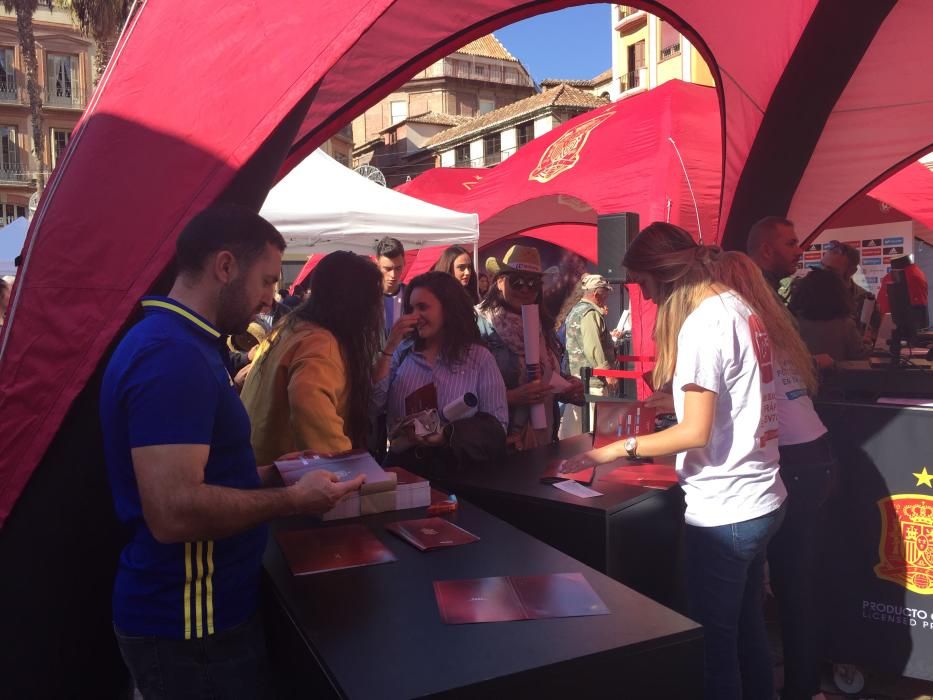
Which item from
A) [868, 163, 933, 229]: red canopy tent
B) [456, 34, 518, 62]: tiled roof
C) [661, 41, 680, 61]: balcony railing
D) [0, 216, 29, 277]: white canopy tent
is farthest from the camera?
[456, 34, 518, 62]: tiled roof

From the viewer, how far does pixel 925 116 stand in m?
5.63

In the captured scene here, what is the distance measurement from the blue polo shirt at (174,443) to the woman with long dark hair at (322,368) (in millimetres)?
670

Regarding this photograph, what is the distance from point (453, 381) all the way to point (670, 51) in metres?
32.7

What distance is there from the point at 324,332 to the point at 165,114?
0.79 m

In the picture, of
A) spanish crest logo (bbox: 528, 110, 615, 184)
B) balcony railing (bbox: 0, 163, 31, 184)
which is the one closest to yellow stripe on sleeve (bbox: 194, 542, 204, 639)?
spanish crest logo (bbox: 528, 110, 615, 184)

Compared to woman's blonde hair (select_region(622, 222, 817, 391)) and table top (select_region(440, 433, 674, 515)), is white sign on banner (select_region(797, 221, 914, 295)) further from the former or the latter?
woman's blonde hair (select_region(622, 222, 817, 391))

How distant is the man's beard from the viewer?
1.57 m

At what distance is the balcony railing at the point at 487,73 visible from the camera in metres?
58.8

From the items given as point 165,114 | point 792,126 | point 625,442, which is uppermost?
point 792,126

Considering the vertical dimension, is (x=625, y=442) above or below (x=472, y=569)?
above

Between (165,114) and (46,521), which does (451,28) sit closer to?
(165,114)

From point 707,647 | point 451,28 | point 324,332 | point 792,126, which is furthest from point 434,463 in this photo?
point 792,126

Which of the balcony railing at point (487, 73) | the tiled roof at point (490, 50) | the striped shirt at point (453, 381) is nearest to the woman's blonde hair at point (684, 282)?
the striped shirt at point (453, 381)

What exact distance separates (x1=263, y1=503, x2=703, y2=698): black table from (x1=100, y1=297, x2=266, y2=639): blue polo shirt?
15cm
